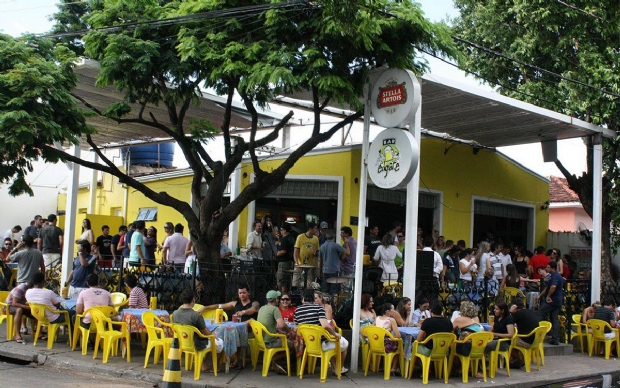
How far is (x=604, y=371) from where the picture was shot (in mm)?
12422

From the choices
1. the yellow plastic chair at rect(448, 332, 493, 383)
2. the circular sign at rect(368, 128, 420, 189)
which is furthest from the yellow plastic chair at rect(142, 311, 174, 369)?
the yellow plastic chair at rect(448, 332, 493, 383)

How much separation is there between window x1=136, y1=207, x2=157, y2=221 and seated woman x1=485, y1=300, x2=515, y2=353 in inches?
451

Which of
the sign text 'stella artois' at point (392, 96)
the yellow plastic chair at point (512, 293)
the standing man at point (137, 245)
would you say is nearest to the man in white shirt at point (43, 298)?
the standing man at point (137, 245)

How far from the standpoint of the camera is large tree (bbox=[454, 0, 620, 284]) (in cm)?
1723

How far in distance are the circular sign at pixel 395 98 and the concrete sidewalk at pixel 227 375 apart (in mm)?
4050

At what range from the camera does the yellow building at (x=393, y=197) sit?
1794 cm

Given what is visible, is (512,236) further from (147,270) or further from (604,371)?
(147,270)

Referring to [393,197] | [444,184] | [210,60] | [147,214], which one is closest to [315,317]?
[210,60]

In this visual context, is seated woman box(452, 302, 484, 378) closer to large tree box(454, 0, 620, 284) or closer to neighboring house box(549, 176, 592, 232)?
large tree box(454, 0, 620, 284)

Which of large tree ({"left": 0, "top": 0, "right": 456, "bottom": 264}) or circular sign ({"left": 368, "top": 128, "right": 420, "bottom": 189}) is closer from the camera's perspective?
circular sign ({"left": 368, "top": 128, "right": 420, "bottom": 189})

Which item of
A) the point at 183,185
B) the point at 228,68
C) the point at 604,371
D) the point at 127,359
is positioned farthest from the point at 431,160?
the point at 127,359

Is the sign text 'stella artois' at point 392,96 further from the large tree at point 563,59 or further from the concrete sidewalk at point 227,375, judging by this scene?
the large tree at point 563,59

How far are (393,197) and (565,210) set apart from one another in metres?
15.1

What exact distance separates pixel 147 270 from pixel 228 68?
15.1 ft
